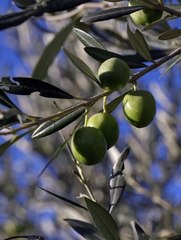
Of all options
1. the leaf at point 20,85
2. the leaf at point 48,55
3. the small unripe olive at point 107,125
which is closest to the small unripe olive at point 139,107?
the small unripe olive at point 107,125

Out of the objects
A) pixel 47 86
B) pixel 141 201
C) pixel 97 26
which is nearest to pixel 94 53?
pixel 47 86

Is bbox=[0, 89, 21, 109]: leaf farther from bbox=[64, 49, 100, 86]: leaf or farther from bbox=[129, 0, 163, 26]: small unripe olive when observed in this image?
bbox=[129, 0, 163, 26]: small unripe olive

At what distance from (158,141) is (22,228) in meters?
0.78

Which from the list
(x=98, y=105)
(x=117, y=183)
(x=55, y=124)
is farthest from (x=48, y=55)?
(x=98, y=105)

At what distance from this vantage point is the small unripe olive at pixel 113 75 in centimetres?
81

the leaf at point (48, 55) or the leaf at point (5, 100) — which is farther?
the leaf at point (48, 55)

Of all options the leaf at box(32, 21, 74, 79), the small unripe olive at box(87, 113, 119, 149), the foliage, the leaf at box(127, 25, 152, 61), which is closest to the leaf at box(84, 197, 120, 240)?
the foliage

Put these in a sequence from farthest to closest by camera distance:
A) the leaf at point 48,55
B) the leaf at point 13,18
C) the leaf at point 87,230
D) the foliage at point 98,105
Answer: the leaf at point 48,55 → the leaf at point 87,230 → the foliage at point 98,105 → the leaf at point 13,18

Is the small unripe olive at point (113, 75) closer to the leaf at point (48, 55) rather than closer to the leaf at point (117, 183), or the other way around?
the leaf at point (117, 183)

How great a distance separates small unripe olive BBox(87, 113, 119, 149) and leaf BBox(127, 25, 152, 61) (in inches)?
5.7

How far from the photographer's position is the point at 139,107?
2.71ft

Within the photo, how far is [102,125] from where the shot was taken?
82cm

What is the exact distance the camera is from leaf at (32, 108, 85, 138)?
858 millimetres

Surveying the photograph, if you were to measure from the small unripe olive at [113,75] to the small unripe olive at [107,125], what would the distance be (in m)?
0.04
